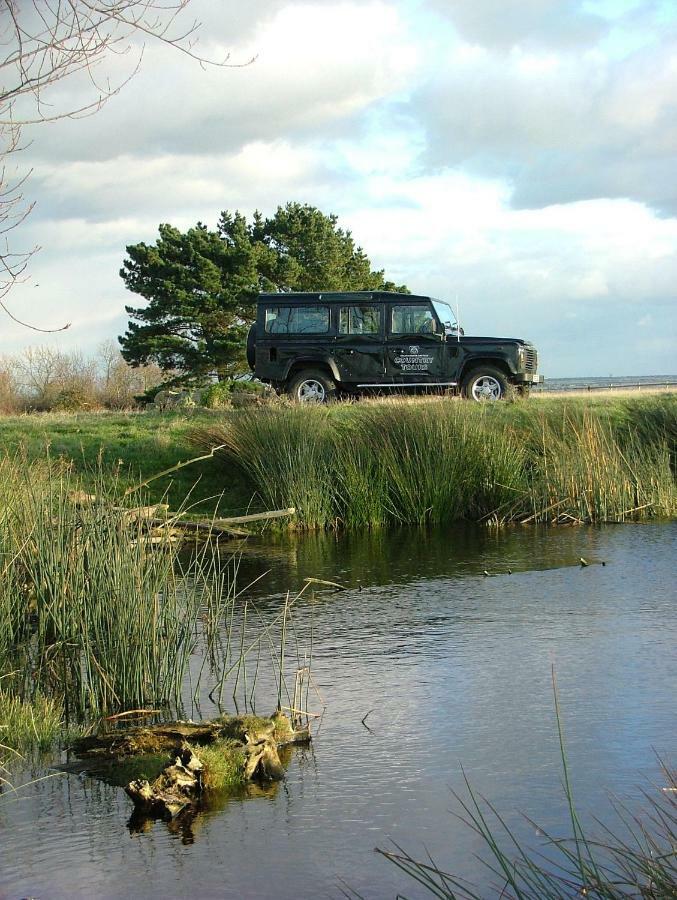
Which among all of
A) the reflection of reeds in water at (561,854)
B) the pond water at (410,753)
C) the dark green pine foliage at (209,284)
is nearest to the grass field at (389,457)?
the pond water at (410,753)

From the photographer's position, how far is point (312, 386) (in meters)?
16.7

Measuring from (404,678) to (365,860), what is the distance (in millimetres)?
2240

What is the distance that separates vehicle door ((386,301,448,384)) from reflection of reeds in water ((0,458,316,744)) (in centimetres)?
1032

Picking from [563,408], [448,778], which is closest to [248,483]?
[563,408]

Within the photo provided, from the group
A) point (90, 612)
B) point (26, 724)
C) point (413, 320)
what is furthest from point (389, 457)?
point (26, 724)

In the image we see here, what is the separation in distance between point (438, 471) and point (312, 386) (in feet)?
15.0

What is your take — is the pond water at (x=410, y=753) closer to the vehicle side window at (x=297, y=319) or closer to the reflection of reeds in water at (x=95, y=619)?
the reflection of reeds in water at (x=95, y=619)

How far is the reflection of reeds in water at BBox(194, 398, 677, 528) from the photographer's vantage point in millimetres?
12375

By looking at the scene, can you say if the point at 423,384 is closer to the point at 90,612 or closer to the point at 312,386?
the point at 312,386

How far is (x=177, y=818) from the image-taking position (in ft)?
15.0

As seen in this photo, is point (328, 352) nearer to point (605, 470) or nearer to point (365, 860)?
point (605, 470)

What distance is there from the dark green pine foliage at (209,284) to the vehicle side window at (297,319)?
53.8ft

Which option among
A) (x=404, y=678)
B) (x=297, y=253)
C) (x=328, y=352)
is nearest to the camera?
(x=404, y=678)

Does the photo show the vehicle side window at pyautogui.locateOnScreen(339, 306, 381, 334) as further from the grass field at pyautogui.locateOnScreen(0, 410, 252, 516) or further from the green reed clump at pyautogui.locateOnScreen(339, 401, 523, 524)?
the green reed clump at pyautogui.locateOnScreen(339, 401, 523, 524)
